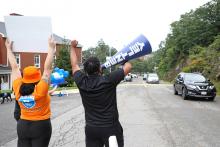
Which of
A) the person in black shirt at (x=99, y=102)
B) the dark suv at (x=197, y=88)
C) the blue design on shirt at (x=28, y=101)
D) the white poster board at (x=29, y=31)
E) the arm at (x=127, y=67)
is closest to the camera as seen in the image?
the arm at (x=127, y=67)

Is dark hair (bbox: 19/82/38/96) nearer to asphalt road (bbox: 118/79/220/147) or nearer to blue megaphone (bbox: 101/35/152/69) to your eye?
blue megaphone (bbox: 101/35/152/69)

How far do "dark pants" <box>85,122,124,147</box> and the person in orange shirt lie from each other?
24.8 inches

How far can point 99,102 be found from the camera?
4.49 metres

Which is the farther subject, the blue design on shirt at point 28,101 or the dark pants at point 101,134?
the blue design on shirt at point 28,101

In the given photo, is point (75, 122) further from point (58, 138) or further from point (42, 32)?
point (42, 32)

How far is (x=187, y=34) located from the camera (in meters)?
56.3

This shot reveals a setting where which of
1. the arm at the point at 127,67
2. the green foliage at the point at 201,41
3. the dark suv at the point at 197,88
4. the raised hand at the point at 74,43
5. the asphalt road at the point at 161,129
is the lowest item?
the asphalt road at the point at 161,129

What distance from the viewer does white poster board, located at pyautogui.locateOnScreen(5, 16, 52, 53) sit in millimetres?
5223

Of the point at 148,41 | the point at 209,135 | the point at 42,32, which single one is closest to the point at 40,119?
the point at 42,32

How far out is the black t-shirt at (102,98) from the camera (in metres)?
4.44

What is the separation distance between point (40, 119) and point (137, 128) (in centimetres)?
622

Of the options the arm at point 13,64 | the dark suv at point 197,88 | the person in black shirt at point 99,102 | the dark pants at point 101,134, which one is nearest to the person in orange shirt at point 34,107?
the arm at point 13,64

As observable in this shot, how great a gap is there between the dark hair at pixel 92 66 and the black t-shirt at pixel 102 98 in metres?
0.08

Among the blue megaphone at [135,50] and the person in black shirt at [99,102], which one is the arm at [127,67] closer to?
the person in black shirt at [99,102]
